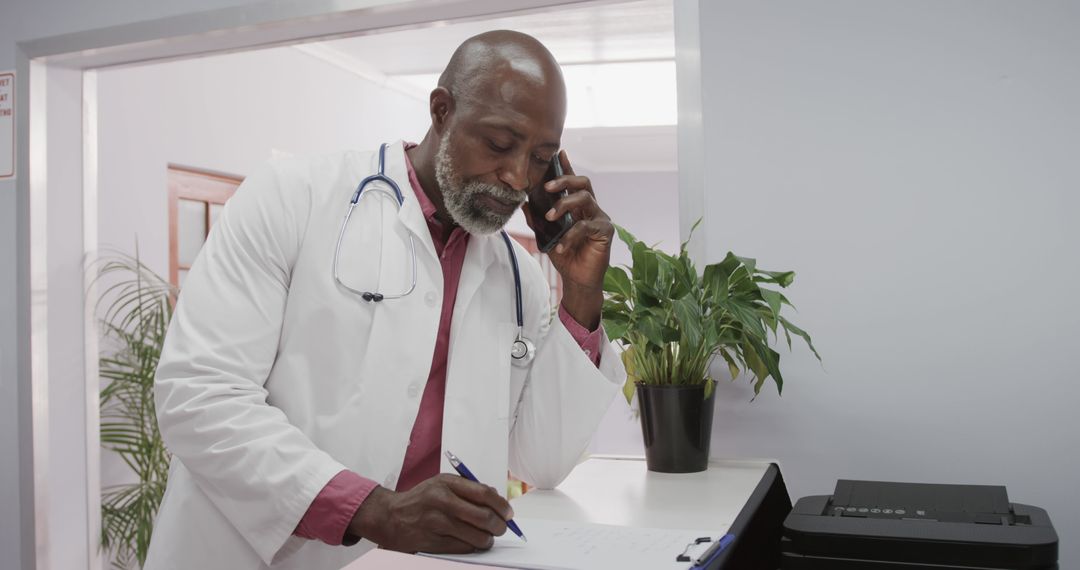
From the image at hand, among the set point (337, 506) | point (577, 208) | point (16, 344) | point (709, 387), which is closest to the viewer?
point (337, 506)

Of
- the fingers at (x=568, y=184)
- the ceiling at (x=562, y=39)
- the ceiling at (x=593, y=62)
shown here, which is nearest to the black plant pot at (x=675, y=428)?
the fingers at (x=568, y=184)

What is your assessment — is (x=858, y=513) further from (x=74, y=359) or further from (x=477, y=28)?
(x=477, y=28)

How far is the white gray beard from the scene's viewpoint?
4.44 ft

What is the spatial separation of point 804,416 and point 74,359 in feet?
7.36

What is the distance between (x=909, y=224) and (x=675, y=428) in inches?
28.3

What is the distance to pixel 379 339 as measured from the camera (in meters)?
1.31

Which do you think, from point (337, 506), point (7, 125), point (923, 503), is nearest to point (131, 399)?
point (7, 125)

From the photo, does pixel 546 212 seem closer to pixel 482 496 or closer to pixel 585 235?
pixel 585 235

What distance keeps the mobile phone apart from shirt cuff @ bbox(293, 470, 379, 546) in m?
0.49

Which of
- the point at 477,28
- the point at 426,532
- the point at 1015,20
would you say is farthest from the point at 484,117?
the point at 477,28

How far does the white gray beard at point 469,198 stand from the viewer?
135 cm

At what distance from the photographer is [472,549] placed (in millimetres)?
928

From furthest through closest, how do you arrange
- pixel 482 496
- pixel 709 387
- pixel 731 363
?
1. pixel 731 363
2. pixel 709 387
3. pixel 482 496

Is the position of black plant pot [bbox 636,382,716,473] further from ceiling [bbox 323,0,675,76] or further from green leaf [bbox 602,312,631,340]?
ceiling [bbox 323,0,675,76]
